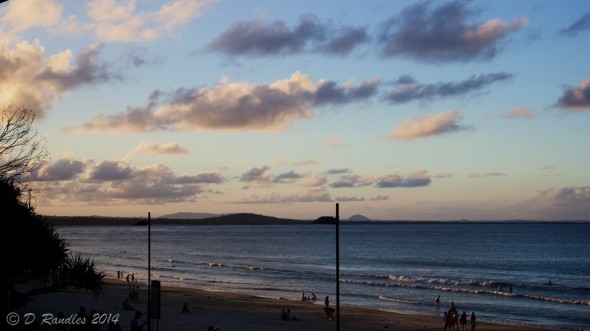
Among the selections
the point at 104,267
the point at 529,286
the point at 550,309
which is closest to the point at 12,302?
the point at 550,309

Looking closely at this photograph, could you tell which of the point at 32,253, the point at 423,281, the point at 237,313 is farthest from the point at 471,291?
the point at 32,253

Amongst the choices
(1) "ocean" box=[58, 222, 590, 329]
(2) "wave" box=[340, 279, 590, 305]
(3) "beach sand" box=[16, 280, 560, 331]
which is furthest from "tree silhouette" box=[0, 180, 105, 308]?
(2) "wave" box=[340, 279, 590, 305]

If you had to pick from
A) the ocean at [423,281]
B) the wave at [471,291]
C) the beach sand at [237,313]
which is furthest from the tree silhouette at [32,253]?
the wave at [471,291]

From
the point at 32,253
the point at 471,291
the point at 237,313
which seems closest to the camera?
the point at 32,253

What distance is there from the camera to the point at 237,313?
4347 centimetres

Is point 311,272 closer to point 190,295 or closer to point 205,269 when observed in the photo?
point 205,269

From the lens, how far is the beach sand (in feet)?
115

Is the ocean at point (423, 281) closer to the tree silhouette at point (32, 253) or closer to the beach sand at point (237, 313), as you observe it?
the beach sand at point (237, 313)

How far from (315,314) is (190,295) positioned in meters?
14.9

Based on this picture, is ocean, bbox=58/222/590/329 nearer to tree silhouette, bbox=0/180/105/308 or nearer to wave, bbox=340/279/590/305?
wave, bbox=340/279/590/305

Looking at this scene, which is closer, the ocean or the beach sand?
the beach sand

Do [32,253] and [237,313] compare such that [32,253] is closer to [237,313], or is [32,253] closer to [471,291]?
[237,313]

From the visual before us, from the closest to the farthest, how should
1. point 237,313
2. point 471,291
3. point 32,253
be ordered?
1. point 32,253
2. point 237,313
3. point 471,291

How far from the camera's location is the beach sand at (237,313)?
35.2 m
